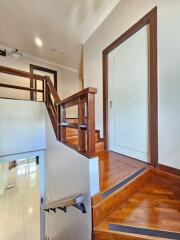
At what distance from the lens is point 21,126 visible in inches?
106

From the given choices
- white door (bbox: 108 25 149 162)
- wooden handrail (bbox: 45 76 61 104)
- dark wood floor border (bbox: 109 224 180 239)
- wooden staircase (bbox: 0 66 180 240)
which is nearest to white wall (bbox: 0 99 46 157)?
wooden handrail (bbox: 45 76 61 104)

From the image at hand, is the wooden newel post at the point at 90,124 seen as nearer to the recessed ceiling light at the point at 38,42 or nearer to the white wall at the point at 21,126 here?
the white wall at the point at 21,126

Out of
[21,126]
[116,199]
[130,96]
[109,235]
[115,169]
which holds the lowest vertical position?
[109,235]

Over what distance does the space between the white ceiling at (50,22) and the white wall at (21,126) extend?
175 cm

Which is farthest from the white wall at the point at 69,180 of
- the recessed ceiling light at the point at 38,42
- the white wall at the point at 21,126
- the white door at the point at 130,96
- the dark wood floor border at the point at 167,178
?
the recessed ceiling light at the point at 38,42

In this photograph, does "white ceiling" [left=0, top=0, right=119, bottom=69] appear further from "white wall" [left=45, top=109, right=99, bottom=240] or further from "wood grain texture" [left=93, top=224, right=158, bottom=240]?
"wood grain texture" [left=93, top=224, right=158, bottom=240]

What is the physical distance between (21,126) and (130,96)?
6.59 ft

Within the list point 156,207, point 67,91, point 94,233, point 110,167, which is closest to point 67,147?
point 110,167

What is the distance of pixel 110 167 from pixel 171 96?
3.86 feet

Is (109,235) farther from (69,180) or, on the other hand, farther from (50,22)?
(50,22)

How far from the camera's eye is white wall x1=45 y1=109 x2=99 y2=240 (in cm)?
124

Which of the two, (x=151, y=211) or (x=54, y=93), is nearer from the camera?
(x=151, y=211)

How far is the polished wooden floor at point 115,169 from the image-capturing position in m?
1.54

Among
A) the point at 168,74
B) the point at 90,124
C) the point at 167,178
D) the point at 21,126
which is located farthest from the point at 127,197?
the point at 21,126
